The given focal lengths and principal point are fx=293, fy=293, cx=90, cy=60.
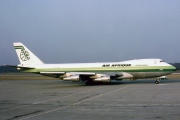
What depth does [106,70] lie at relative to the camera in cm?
4212

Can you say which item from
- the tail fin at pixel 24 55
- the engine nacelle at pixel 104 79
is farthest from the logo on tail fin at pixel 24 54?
the engine nacelle at pixel 104 79

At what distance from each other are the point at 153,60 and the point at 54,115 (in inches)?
1127

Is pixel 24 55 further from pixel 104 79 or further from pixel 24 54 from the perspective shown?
pixel 104 79

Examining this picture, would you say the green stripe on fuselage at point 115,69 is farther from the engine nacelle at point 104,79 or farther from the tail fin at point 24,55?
the engine nacelle at point 104,79

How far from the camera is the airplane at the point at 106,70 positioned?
40.2 meters

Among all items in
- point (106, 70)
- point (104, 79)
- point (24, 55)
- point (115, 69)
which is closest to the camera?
point (104, 79)

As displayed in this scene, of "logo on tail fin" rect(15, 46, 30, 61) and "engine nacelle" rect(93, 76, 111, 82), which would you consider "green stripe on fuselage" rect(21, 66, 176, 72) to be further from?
"logo on tail fin" rect(15, 46, 30, 61)

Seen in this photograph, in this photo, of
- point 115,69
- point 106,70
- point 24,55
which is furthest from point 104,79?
point 24,55

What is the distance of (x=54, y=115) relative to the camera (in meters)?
14.5

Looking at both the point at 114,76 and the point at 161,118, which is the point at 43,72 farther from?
the point at 161,118

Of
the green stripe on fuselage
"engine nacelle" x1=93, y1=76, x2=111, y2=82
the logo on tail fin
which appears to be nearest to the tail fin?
the logo on tail fin

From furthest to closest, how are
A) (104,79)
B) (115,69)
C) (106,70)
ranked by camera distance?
(106,70), (115,69), (104,79)

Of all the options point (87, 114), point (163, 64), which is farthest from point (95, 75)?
point (87, 114)

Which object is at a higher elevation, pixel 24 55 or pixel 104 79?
pixel 24 55
